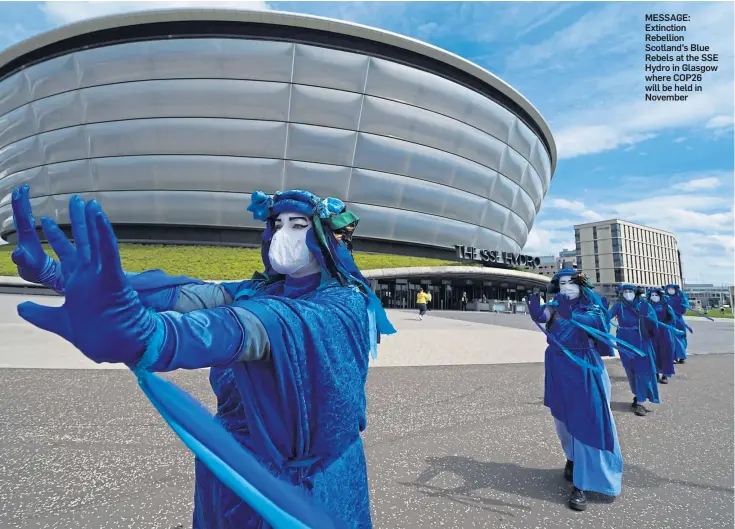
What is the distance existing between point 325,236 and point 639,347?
8061 millimetres

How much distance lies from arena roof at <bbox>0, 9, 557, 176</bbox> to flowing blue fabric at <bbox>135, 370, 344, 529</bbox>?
32.7 meters

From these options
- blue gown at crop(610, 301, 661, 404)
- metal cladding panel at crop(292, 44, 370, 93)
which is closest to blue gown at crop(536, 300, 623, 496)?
blue gown at crop(610, 301, 661, 404)

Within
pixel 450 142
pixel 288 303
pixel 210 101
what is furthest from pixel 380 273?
pixel 288 303

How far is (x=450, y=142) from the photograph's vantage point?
109ft

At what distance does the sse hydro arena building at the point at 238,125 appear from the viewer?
28719 millimetres

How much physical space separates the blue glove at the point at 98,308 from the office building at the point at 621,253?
9062cm

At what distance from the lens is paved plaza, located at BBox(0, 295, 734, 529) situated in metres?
3.37

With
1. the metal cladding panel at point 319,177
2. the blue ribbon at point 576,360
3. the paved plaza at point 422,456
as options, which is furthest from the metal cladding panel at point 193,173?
the blue ribbon at point 576,360

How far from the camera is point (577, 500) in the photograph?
361 cm

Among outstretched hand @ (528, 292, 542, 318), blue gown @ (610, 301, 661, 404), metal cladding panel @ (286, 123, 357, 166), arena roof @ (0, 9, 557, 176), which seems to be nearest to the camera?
outstretched hand @ (528, 292, 542, 318)

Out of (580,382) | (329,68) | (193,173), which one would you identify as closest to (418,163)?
(329,68)

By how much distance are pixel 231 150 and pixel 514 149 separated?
2519 centimetres

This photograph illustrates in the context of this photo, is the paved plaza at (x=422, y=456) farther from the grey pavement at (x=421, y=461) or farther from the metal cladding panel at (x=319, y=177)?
the metal cladding panel at (x=319, y=177)

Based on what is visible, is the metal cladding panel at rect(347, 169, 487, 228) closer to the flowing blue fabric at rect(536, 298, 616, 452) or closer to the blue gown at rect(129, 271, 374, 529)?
the flowing blue fabric at rect(536, 298, 616, 452)
